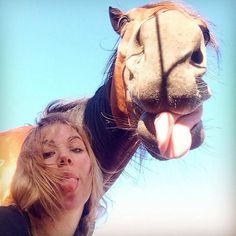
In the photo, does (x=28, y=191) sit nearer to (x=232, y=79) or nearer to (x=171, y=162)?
(x=171, y=162)

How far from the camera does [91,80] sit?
1.37 metres

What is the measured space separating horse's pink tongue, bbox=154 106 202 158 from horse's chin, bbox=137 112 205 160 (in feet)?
0.04

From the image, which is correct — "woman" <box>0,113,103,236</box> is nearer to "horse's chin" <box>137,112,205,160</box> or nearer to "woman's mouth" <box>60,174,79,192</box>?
"woman's mouth" <box>60,174,79,192</box>

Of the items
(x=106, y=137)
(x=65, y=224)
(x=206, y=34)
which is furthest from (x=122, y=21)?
(x=65, y=224)

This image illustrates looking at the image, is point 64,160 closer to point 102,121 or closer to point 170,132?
point 102,121

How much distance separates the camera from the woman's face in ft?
4.15

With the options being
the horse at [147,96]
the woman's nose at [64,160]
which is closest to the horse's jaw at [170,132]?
the horse at [147,96]

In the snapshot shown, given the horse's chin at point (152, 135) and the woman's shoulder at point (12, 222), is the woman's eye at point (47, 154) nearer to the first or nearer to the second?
the woman's shoulder at point (12, 222)

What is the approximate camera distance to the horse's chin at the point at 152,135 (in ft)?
3.69

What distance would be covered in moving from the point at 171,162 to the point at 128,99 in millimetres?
244

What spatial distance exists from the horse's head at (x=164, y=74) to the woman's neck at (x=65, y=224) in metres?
0.31

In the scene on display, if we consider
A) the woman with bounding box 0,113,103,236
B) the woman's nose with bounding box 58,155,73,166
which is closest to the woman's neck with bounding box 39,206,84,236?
the woman with bounding box 0,113,103,236

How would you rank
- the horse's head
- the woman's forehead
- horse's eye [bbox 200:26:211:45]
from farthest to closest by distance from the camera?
the woman's forehead → horse's eye [bbox 200:26:211:45] → the horse's head

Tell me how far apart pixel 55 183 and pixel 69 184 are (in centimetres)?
4
